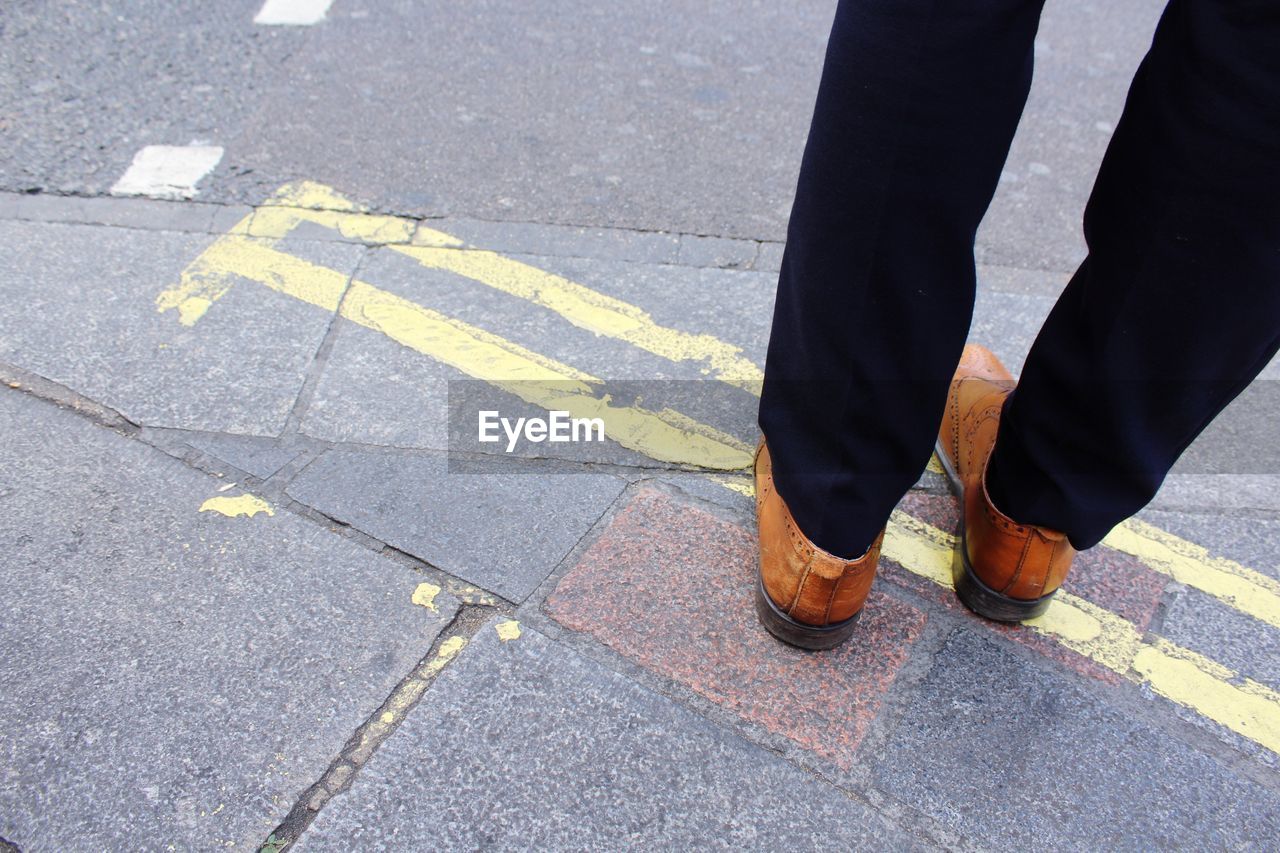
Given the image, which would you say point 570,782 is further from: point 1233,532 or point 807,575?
point 1233,532

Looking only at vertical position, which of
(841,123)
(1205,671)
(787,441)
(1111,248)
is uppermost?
(841,123)

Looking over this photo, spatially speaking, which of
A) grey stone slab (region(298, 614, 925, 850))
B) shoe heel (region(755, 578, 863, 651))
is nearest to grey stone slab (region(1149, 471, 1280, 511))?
shoe heel (region(755, 578, 863, 651))

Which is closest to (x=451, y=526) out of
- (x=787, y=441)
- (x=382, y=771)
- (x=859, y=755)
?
(x=382, y=771)

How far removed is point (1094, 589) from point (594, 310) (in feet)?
4.03

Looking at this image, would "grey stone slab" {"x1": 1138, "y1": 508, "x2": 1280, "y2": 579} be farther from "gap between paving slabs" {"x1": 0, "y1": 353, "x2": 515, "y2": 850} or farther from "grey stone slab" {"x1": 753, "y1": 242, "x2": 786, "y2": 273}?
"gap between paving slabs" {"x1": 0, "y1": 353, "x2": 515, "y2": 850}

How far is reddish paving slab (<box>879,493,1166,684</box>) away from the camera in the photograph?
1597mm

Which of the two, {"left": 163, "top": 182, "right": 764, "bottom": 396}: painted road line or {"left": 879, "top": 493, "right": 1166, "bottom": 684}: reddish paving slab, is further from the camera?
{"left": 163, "top": 182, "right": 764, "bottom": 396}: painted road line

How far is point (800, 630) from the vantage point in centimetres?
151

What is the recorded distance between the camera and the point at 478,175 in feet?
9.02

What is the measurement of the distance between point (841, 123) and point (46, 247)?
2055 millimetres

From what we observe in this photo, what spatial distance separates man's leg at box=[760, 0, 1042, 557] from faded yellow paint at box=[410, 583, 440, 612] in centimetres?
60

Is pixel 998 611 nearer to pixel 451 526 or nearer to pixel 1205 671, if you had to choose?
pixel 1205 671

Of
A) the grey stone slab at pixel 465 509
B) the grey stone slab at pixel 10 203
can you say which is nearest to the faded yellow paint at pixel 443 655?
the grey stone slab at pixel 465 509

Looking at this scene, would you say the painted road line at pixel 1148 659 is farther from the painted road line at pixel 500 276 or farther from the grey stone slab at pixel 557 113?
the grey stone slab at pixel 557 113
